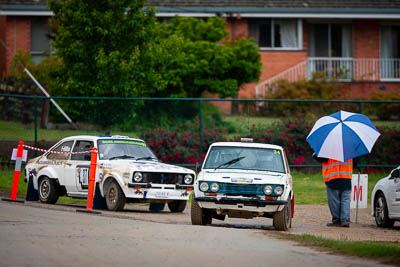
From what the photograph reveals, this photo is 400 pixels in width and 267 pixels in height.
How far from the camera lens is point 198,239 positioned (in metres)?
10.8

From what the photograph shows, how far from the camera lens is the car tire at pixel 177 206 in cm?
1681

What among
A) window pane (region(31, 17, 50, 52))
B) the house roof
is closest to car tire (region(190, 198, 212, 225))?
the house roof

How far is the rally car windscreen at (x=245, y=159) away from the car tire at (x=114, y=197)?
2252 millimetres

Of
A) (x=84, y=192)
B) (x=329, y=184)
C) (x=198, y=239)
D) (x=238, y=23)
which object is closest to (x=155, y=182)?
(x=84, y=192)

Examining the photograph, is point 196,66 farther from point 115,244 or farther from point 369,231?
point 115,244

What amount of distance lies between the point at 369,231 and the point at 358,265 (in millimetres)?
5730

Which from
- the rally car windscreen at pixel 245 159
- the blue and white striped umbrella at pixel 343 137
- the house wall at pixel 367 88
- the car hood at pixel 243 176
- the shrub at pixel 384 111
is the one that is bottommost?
the car hood at pixel 243 176

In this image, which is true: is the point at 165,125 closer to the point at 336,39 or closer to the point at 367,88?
the point at 367,88

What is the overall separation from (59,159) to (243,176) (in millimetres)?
5348

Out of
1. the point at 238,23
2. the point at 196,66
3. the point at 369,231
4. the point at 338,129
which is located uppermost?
the point at 238,23

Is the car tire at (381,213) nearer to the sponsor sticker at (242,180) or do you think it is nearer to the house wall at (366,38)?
the sponsor sticker at (242,180)

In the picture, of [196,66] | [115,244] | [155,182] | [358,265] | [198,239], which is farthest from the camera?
[196,66]

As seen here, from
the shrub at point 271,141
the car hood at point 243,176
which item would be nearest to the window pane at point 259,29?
the shrub at point 271,141

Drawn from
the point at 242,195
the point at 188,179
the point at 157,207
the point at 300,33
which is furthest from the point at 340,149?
the point at 300,33
